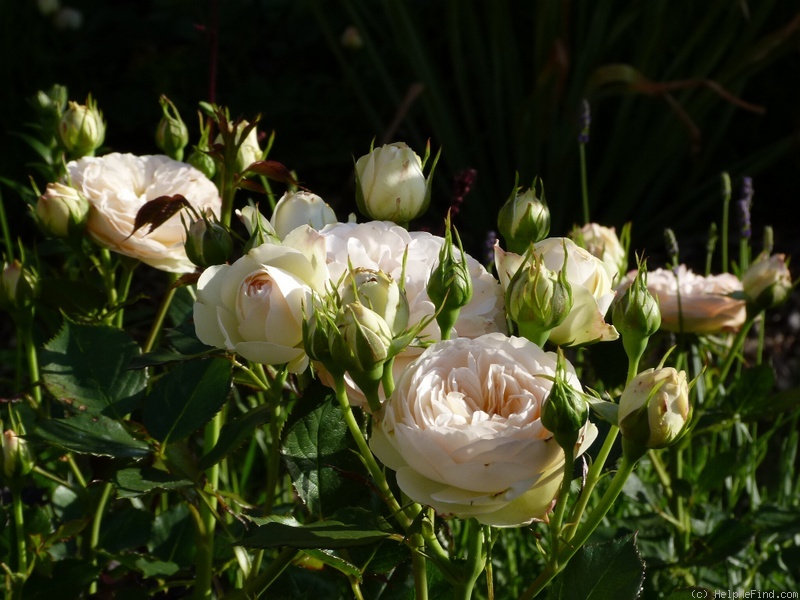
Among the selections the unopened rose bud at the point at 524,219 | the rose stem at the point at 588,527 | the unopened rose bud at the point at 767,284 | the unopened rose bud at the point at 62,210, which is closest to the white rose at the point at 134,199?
the unopened rose bud at the point at 62,210

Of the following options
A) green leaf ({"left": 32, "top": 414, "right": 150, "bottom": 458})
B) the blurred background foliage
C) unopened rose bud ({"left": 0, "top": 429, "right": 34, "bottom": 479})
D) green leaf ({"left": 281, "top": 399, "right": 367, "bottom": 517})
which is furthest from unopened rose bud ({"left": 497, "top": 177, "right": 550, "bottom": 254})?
the blurred background foliage

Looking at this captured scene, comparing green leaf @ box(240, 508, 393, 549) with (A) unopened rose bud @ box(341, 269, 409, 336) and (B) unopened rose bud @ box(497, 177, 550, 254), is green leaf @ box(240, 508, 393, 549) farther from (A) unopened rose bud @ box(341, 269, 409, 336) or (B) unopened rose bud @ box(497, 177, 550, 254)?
(B) unopened rose bud @ box(497, 177, 550, 254)

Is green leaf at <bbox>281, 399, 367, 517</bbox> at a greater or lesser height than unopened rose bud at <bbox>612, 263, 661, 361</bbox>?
lesser

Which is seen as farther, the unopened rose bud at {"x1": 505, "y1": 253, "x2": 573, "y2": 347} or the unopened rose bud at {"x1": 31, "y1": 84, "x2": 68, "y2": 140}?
the unopened rose bud at {"x1": 31, "y1": 84, "x2": 68, "y2": 140}

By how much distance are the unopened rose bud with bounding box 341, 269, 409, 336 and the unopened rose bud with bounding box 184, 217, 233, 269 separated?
0.42ft

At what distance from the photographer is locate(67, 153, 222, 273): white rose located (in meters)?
0.73

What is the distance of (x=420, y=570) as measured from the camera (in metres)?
0.54

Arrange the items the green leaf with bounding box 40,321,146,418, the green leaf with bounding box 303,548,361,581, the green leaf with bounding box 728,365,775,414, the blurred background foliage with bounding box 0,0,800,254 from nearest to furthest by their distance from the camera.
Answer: the green leaf with bounding box 303,548,361,581, the green leaf with bounding box 40,321,146,418, the green leaf with bounding box 728,365,775,414, the blurred background foliage with bounding box 0,0,800,254

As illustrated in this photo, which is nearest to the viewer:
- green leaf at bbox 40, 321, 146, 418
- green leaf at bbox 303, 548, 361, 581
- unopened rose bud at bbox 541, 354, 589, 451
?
unopened rose bud at bbox 541, 354, 589, 451

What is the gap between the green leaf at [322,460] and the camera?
554 mm

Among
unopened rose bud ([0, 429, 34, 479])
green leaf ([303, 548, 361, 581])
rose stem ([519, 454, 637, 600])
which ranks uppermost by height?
rose stem ([519, 454, 637, 600])

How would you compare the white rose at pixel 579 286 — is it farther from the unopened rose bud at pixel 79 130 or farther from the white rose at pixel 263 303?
the unopened rose bud at pixel 79 130

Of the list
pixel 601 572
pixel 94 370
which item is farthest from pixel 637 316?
pixel 94 370

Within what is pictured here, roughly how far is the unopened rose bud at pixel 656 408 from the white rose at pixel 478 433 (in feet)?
0.07
